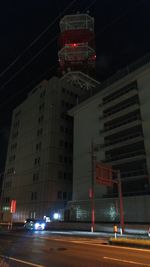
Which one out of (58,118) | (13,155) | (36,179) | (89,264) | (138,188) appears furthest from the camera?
(13,155)

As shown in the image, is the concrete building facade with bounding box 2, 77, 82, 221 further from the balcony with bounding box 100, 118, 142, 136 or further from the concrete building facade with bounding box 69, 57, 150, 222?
the balcony with bounding box 100, 118, 142, 136

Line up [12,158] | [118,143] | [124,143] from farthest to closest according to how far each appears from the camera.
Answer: [12,158], [118,143], [124,143]

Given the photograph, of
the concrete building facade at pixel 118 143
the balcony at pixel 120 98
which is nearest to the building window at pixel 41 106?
the concrete building facade at pixel 118 143

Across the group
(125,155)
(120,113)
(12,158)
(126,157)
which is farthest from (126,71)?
(12,158)

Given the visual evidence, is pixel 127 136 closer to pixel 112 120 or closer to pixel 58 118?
pixel 112 120

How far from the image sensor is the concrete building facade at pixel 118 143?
45.6 metres

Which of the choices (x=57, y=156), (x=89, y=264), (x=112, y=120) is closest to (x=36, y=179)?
(x=57, y=156)

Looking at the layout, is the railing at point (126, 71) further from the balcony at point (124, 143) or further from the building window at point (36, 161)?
the building window at point (36, 161)

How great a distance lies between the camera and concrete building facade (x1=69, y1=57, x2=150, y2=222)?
4556 cm

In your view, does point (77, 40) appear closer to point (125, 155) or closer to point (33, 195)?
point (125, 155)

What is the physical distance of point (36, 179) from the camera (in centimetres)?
6481

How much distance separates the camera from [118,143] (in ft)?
170

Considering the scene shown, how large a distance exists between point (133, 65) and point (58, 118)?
26404 mm

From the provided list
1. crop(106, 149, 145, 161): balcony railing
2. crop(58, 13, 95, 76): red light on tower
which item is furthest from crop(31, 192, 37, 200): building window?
crop(58, 13, 95, 76): red light on tower
